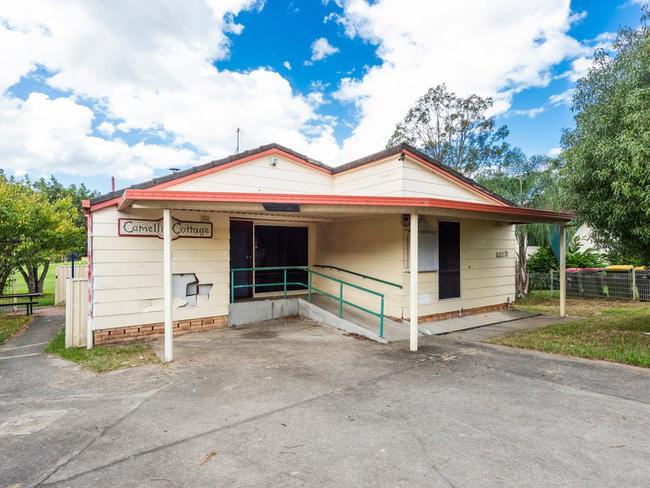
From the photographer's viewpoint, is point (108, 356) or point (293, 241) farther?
point (293, 241)

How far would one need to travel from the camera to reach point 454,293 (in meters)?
8.93

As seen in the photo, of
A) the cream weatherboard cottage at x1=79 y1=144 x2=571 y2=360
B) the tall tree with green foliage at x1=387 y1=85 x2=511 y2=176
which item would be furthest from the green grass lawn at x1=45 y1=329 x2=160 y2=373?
the tall tree with green foliage at x1=387 y1=85 x2=511 y2=176

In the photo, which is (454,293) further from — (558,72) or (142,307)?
(558,72)

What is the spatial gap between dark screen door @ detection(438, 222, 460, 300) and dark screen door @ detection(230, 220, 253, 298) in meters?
4.68

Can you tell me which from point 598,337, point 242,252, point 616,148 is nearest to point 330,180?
point 242,252

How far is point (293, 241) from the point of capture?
9742 millimetres

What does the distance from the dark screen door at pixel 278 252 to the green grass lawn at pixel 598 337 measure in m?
5.10

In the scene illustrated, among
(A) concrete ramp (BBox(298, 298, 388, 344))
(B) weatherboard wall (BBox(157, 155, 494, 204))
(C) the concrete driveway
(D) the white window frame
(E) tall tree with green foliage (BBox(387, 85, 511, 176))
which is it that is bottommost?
(C) the concrete driveway

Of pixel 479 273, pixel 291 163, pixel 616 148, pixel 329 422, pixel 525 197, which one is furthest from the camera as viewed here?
pixel 525 197

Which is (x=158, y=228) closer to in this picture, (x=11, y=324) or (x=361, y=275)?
(x=361, y=275)

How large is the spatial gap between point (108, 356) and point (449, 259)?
743 cm

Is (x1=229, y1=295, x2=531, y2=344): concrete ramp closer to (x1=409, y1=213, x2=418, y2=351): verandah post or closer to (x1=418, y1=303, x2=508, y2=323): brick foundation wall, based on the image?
(x1=418, y1=303, x2=508, y2=323): brick foundation wall

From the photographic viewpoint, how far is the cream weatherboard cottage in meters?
5.99

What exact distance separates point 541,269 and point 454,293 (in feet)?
33.0
